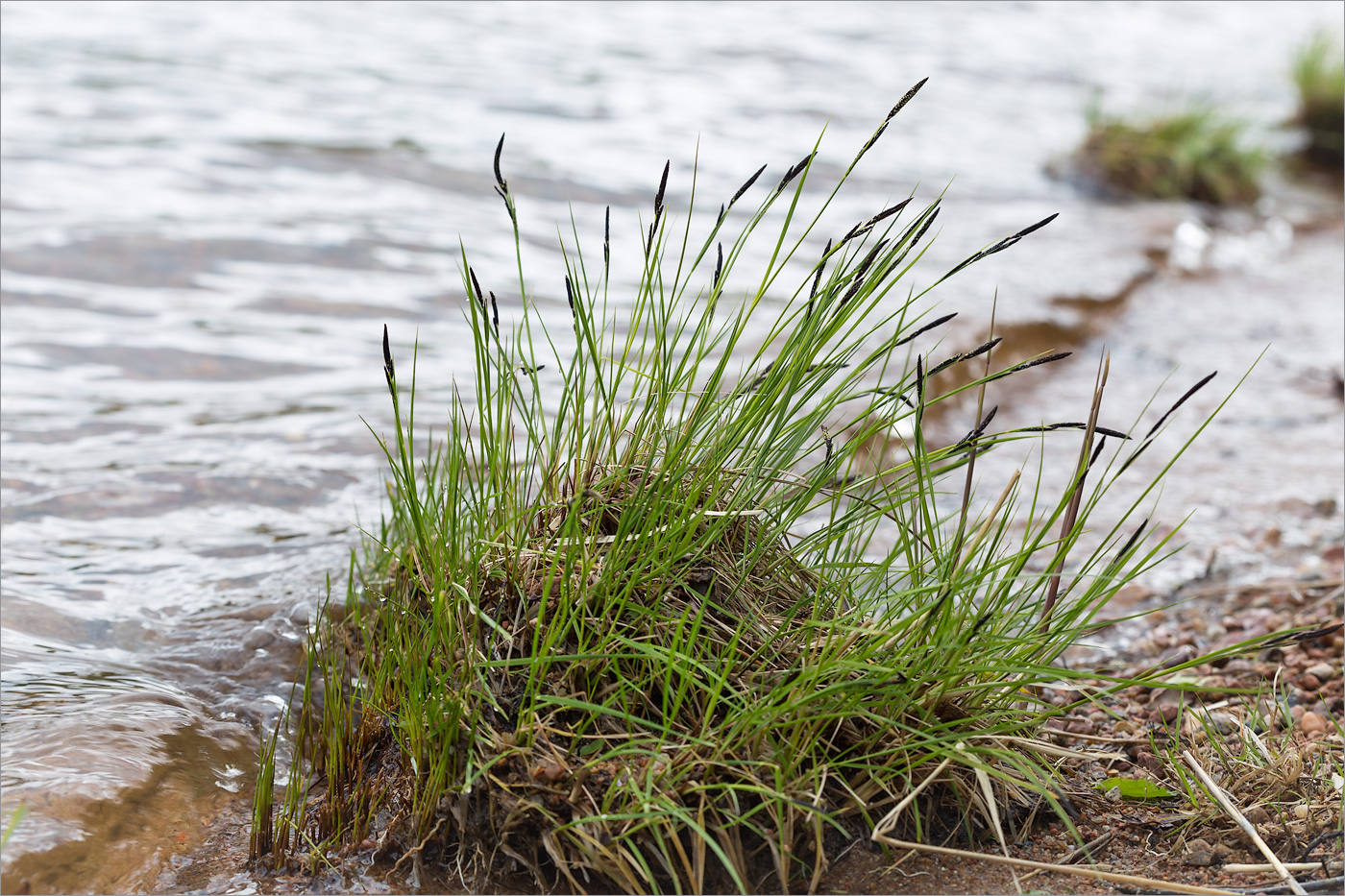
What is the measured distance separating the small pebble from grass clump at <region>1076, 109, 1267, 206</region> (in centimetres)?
837

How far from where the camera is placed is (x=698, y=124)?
33.2 feet

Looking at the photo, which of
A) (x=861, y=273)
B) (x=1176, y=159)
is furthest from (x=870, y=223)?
(x=1176, y=159)

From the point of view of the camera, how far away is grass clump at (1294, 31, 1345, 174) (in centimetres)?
1201

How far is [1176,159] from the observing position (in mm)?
9906

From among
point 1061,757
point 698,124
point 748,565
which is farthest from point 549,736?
point 698,124

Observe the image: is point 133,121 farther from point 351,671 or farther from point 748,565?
point 748,565

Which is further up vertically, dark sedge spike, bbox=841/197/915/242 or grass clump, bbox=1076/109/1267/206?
grass clump, bbox=1076/109/1267/206

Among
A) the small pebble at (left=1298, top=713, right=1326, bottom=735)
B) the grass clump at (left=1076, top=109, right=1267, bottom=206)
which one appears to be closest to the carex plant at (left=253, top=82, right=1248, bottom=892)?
the small pebble at (left=1298, top=713, right=1326, bottom=735)

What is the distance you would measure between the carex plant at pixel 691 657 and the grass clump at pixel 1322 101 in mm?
12267

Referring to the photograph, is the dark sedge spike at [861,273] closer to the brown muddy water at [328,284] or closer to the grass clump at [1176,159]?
the brown muddy water at [328,284]

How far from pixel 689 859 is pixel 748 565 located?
0.52 m

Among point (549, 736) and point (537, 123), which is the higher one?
point (537, 123)

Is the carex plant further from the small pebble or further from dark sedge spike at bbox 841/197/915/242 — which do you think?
the small pebble

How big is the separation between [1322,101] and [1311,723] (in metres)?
12.2
